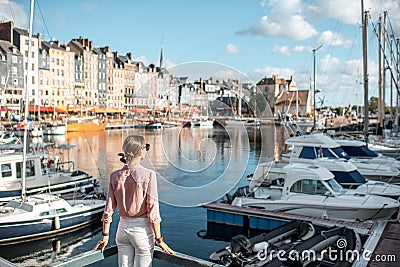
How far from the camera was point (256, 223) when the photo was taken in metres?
15.2

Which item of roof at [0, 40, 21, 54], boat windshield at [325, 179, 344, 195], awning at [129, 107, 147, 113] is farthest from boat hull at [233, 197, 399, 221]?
roof at [0, 40, 21, 54]

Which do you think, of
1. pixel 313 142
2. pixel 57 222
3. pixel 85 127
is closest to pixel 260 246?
pixel 57 222

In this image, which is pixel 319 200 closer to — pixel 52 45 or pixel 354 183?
pixel 354 183

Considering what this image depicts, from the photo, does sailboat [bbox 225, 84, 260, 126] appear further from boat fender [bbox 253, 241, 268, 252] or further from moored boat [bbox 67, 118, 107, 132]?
moored boat [bbox 67, 118, 107, 132]

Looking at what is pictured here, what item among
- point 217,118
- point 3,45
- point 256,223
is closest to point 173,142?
point 217,118

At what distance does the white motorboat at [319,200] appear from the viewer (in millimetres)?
14188

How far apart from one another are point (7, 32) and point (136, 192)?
93.8m

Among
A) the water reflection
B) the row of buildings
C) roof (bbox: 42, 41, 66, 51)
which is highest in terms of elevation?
roof (bbox: 42, 41, 66, 51)

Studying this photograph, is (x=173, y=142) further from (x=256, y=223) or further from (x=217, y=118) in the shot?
(x=256, y=223)

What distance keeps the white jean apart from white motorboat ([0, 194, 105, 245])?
12.0 m

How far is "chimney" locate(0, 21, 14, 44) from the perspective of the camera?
8544cm

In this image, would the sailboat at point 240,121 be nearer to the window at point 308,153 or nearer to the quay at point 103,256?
the quay at point 103,256

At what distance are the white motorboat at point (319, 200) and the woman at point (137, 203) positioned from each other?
443 inches

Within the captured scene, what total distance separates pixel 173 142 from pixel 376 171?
59.3ft
